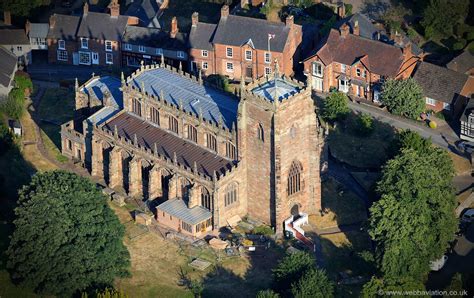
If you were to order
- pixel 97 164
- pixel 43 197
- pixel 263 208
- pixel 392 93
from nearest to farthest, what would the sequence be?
pixel 43 197
pixel 263 208
pixel 97 164
pixel 392 93

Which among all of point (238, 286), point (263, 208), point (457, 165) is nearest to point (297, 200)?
point (263, 208)

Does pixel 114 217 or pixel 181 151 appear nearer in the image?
pixel 114 217

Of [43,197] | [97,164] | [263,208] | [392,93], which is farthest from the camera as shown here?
[392,93]

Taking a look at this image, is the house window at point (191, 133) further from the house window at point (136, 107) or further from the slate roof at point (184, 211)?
the house window at point (136, 107)

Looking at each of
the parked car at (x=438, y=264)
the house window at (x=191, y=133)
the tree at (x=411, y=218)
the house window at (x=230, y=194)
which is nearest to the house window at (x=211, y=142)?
the house window at (x=191, y=133)

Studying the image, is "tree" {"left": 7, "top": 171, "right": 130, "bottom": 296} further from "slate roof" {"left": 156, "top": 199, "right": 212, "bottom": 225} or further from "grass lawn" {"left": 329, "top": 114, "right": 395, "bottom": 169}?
"grass lawn" {"left": 329, "top": 114, "right": 395, "bottom": 169}

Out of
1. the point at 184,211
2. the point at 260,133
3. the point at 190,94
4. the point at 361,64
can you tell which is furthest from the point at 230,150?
the point at 361,64

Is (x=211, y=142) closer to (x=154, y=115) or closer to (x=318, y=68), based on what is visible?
(x=154, y=115)

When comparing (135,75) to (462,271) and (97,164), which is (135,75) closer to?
(97,164)
